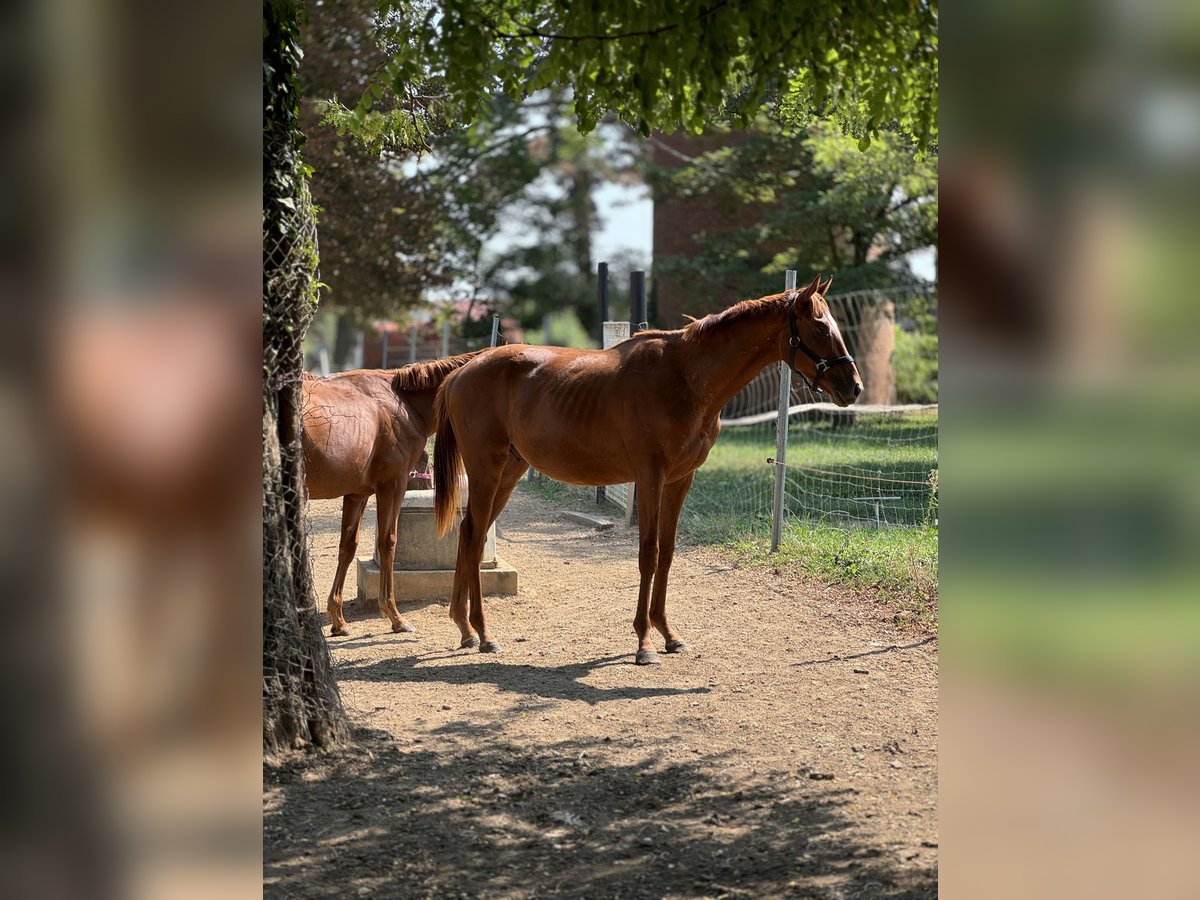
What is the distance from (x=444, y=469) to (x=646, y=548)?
60.5 inches

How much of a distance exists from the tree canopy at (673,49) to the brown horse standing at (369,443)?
368 centimetres

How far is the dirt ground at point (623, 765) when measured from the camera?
11.7 feet

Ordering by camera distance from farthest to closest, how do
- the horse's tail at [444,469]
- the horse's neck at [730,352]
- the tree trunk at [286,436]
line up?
1. the horse's tail at [444,469]
2. the horse's neck at [730,352]
3. the tree trunk at [286,436]

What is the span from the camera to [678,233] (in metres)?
25.1

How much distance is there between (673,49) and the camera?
3180 mm

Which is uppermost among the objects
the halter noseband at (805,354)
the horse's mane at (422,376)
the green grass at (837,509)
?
the halter noseband at (805,354)
